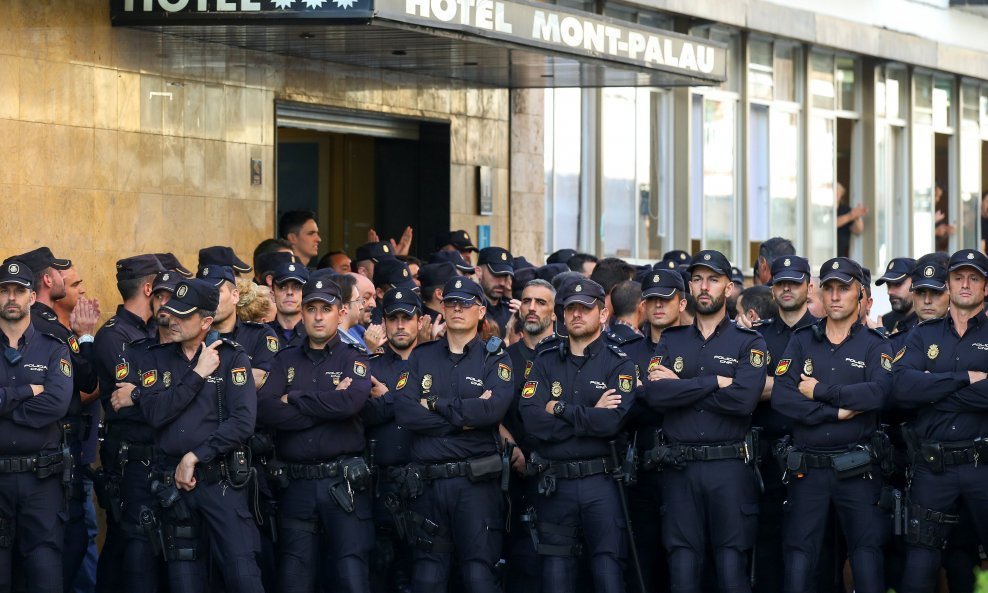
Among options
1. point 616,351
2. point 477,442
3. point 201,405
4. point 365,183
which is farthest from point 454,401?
point 365,183

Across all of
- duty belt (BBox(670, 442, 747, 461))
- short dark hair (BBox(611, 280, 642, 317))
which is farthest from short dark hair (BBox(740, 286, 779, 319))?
duty belt (BBox(670, 442, 747, 461))

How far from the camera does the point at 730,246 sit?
20.2m

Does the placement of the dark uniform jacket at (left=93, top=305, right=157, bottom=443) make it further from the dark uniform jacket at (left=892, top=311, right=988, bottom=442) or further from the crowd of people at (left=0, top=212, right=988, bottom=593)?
the dark uniform jacket at (left=892, top=311, right=988, bottom=442)

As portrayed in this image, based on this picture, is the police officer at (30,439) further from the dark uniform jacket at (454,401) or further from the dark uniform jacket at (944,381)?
the dark uniform jacket at (944,381)

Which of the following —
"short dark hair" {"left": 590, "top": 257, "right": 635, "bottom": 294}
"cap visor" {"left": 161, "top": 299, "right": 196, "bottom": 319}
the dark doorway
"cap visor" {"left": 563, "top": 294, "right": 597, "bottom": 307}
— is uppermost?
the dark doorway

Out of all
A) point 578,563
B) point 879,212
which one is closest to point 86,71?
point 578,563

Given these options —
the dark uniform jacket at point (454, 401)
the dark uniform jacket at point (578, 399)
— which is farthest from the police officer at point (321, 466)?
the dark uniform jacket at point (578, 399)

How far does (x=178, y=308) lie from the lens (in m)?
9.05

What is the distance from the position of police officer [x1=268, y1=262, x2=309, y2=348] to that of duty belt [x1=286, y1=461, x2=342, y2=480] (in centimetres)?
99

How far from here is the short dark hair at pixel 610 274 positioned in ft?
38.6

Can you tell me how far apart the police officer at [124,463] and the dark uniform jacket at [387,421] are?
134 centimetres

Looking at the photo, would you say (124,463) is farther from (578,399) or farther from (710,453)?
(710,453)

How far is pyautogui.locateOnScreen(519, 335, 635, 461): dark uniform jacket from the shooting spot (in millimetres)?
9383

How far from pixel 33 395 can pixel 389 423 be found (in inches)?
84.6
